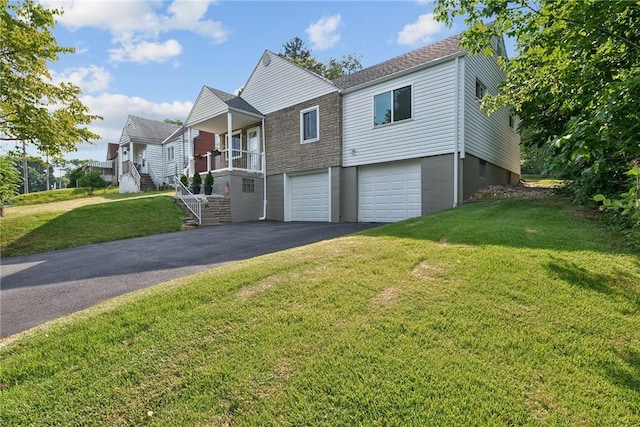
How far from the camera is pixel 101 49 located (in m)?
11.5

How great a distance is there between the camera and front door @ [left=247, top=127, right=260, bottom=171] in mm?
16284

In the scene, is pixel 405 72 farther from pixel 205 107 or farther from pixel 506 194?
pixel 205 107

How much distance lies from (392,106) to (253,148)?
8.47m

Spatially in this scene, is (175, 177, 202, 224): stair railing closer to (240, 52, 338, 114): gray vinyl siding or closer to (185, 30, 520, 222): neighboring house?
(185, 30, 520, 222): neighboring house

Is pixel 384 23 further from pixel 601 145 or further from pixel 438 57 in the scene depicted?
pixel 601 145

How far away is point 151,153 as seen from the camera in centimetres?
2720

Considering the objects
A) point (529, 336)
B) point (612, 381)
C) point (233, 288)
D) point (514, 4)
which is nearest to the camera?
point (612, 381)

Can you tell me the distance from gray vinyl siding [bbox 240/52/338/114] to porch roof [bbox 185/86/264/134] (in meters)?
0.62

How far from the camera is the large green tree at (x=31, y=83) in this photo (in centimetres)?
1072

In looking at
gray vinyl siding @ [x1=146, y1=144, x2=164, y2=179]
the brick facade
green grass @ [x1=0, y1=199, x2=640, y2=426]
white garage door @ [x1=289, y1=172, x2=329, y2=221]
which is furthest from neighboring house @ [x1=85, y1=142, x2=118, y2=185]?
green grass @ [x1=0, y1=199, x2=640, y2=426]

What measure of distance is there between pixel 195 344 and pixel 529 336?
2933 mm

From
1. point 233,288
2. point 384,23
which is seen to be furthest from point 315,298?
point 384,23

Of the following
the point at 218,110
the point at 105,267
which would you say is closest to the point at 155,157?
the point at 218,110

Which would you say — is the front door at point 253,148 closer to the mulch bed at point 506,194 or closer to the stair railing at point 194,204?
the stair railing at point 194,204
